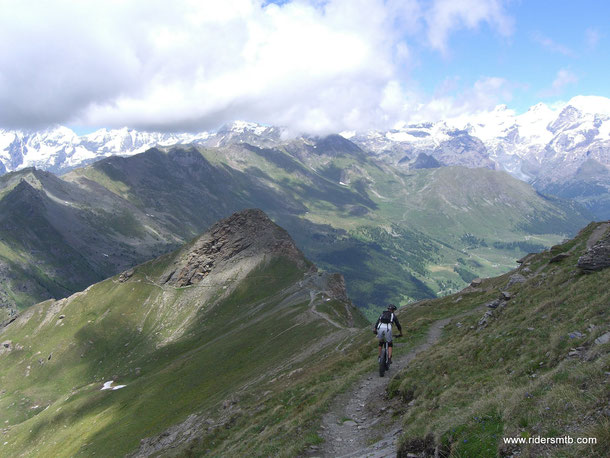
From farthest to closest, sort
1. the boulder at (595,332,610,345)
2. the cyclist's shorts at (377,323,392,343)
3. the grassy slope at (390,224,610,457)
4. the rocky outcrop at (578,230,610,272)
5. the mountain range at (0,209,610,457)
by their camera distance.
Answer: the rocky outcrop at (578,230,610,272) < the cyclist's shorts at (377,323,392,343) < the boulder at (595,332,610,345) < the mountain range at (0,209,610,457) < the grassy slope at (390,224,610,457)

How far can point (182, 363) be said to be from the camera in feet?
393

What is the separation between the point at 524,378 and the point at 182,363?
11823 centimetres

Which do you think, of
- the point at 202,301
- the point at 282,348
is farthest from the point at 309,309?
the point at 202,301

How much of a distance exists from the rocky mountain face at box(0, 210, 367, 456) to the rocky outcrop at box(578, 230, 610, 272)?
77.5 ft

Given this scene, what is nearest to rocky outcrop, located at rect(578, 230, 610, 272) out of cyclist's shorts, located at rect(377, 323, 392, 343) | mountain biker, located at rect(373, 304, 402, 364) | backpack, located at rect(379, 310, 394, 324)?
mountain biker, located at rect(373, 304, 402, 364)

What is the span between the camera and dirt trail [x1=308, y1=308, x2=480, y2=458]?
19.5m

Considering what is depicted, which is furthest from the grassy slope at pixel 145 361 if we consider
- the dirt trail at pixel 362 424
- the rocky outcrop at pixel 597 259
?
the rocky outcrop at pixel 597 259

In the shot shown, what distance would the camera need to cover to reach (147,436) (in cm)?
7406

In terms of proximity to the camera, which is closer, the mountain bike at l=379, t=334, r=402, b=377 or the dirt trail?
the dirt trail

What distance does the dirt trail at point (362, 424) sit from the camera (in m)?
19.5

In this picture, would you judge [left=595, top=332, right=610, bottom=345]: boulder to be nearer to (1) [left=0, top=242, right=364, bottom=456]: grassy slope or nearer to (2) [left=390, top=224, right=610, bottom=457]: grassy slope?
(2) [left=390, top=224, right=610, bottom=457]: grassy slope

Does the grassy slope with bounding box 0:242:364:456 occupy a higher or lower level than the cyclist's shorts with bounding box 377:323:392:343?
lower

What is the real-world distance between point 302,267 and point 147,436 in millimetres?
118773

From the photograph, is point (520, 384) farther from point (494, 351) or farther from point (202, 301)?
point (202, 301)
